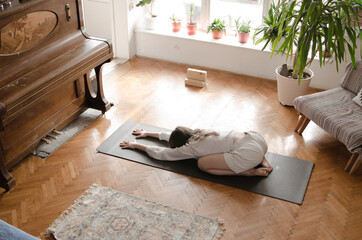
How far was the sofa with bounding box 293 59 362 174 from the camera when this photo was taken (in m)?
3.66

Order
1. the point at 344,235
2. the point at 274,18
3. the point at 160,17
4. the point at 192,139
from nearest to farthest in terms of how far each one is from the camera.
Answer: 1. the point at 344,235
2. the point at 192,139
3. the point at 274,18
4. the point at 160,17

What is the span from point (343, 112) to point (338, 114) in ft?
0.24

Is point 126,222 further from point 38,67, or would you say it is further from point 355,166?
point 355,166

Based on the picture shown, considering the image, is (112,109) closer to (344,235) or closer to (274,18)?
(274,18)

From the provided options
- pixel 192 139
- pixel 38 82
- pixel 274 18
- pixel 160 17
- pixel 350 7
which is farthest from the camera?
pixel 160 17

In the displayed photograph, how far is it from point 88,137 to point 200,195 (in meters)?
1.45

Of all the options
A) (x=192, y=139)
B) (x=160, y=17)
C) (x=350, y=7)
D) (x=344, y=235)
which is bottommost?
(x=344, y=235)

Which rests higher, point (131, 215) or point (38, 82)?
point (38, 82)

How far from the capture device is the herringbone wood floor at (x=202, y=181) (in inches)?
126

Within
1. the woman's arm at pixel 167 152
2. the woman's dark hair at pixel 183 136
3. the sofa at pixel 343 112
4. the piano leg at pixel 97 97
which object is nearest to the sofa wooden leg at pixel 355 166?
the sofa at pixel 343 112

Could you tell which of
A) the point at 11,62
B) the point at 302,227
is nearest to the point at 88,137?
the point at 11,62

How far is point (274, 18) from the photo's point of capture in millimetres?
4555

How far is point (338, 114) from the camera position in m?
3.90

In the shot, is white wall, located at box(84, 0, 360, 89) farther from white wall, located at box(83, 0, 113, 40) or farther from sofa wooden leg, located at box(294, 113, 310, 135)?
sofa wooden leg, located at box(294, 113, 310, 135)
